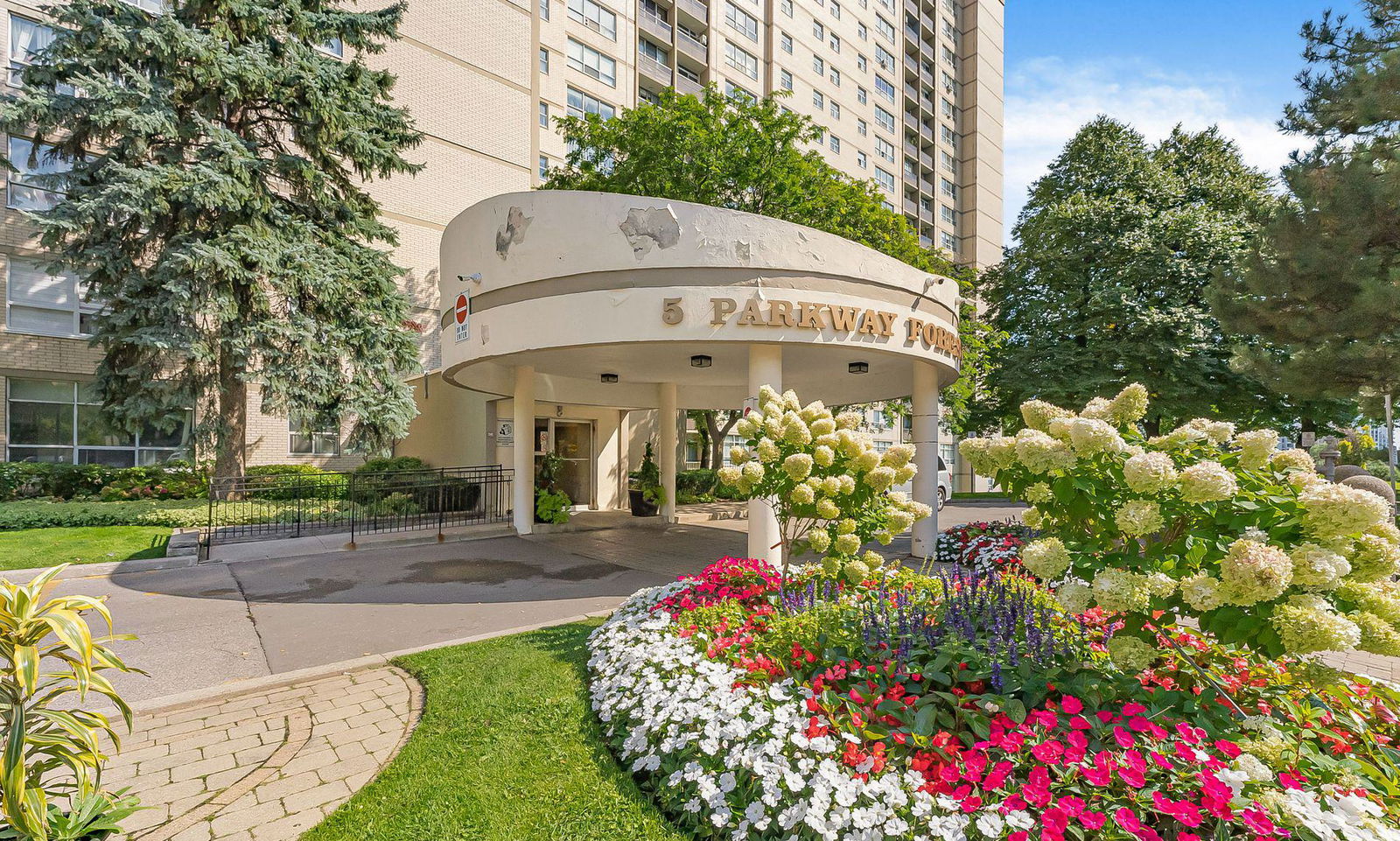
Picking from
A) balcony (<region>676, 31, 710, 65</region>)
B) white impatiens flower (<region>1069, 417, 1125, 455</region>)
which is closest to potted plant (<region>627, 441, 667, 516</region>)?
Result: white impatiens flower (<region>1069, 417, 1125, 455</region>)

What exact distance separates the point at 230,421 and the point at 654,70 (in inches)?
939

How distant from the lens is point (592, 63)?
2722 centimetres

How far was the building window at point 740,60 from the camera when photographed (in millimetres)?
32500

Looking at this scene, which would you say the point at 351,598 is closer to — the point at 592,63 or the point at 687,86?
the point at 592,63

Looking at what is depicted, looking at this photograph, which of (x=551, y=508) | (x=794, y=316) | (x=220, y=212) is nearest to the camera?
(x=794, y=316)

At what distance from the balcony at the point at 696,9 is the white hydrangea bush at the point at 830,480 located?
106 ft

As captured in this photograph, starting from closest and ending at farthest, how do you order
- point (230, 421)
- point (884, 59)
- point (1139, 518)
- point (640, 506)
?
point (1139, 518)
point (230, 421)
point (640, 506)
point (884, 59)

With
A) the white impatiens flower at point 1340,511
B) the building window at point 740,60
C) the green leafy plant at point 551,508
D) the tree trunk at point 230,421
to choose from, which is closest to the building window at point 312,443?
the tree trunk at point 230,421

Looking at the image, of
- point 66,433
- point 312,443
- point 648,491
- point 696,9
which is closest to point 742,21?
point 696,9

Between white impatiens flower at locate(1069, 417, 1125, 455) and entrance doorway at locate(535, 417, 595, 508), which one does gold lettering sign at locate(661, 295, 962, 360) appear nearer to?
white impatiens flower at locate(1069, 417, 1125, 455)

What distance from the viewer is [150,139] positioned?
45.6 ft

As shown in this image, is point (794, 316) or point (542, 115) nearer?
point (794, 316)

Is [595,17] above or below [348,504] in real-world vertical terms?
above

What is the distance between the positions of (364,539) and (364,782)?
9125mm
